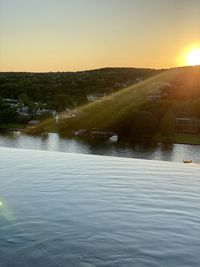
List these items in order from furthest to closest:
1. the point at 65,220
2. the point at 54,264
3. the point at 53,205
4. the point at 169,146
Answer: the point at 169,146 → the point at 53,205 → the point at 65,220 → the point at 54,264

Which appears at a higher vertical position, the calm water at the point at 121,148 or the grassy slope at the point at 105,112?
the grassy slope at the point at 105,112

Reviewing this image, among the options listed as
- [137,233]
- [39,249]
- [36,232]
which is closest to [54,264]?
[39,249]

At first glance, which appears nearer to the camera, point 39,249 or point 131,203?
point 39,249

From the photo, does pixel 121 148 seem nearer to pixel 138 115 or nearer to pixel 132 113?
pixel 138 115

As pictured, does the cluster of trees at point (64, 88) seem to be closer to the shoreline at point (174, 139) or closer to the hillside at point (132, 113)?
the hillside at point (132, 113)

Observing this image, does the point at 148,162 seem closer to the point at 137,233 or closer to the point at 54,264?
the point at 137,233

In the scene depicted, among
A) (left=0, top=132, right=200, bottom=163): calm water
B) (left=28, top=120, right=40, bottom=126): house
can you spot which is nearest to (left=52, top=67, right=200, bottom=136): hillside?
(left=28, top=120, right=40, bottom=126): house

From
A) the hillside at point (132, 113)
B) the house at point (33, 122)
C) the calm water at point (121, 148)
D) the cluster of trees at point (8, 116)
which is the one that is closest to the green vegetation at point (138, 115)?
the hillside at point (132, 113)

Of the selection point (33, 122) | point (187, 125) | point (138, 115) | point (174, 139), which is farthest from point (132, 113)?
point (33, 122)
